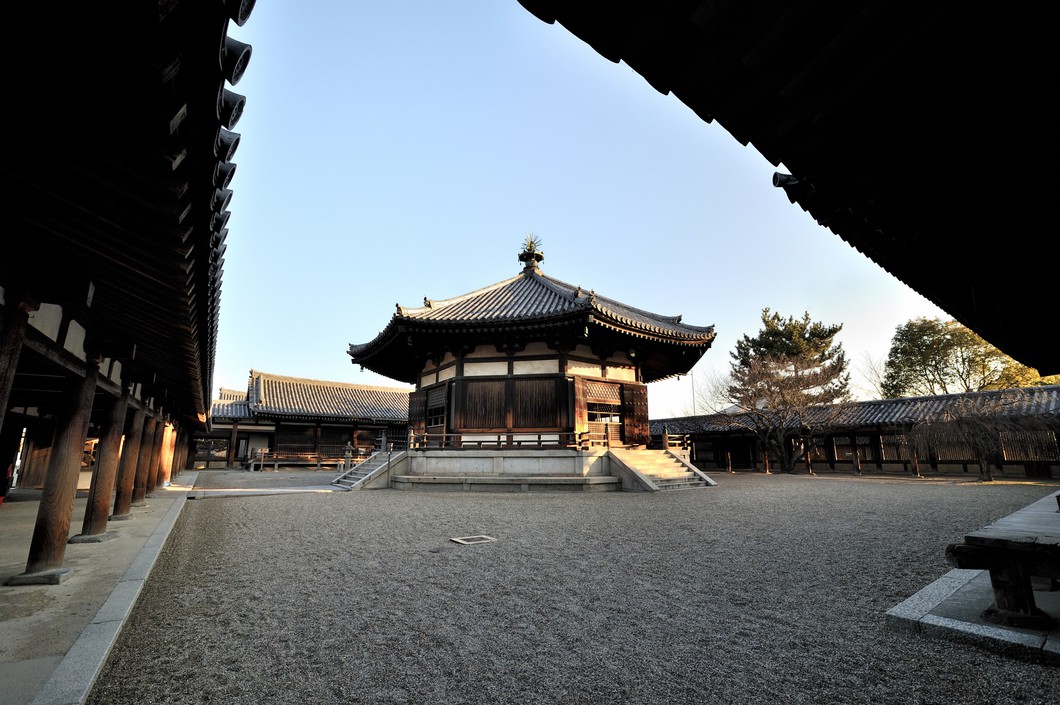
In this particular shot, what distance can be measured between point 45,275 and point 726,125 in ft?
16.4

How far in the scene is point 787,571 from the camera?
17.4 feet

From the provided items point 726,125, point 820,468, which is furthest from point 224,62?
point 820,468

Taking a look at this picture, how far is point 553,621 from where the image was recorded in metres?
3.83

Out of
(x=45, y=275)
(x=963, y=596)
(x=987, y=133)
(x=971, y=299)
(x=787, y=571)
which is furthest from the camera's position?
(x=787, y=571)

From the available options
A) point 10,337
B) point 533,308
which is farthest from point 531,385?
point 10,337

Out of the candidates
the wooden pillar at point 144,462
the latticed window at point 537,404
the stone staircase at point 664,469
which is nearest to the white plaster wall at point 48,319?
the wooden pillar at point 144,462

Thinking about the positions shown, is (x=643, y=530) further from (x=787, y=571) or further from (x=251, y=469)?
(x=251, y=469)

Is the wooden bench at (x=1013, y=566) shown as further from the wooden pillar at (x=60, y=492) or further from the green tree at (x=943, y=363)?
the green tree at (x=943, y=363)

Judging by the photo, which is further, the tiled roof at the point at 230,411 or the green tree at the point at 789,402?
the tiled roof at the point at 230,411

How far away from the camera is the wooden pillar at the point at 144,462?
38.3 feet

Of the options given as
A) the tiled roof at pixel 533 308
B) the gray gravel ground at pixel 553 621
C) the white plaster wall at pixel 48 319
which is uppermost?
the tiled roof at pixel 533 308

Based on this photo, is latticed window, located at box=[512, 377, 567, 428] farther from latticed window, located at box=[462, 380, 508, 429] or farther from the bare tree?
the bare tree

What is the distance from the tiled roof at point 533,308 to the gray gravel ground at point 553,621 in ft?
26.5

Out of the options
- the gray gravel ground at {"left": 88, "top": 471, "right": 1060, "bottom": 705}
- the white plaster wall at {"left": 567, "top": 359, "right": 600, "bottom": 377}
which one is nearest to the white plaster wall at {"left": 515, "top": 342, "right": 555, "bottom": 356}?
the white plaster wall at {"left": 567, "top": 359, "right": 600, "bottom": 377}
